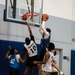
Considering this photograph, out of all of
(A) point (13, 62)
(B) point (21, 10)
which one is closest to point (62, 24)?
(B) point (21, 10)

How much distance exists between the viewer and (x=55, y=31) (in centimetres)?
866

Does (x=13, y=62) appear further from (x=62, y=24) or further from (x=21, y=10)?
(x=62, y=24)

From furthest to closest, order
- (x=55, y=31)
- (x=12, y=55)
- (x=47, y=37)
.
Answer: (x=55, y=31), (x=12, y=55), (x=47, y=37)

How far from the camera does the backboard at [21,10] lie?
20.9ft

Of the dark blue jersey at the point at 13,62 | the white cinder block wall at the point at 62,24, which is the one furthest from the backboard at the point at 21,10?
the dark blue jersey at the point at 13,62

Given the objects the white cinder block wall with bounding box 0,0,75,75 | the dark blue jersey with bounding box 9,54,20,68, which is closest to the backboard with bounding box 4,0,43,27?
the white cinder block wall with bounding box 0,0,75,75

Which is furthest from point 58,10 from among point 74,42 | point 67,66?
point 67,66

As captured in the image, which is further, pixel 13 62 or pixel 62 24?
pixel 62 24

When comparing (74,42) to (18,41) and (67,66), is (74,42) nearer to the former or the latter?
(67,66)

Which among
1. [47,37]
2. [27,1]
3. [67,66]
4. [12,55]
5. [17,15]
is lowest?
[67,66]

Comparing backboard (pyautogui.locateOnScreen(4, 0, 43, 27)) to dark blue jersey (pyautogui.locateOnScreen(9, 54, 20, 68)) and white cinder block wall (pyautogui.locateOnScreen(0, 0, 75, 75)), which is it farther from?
dark blue jersey (pyautogui.locateOnScreen(9, 54, 20, 68))

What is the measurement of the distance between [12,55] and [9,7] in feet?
4.82

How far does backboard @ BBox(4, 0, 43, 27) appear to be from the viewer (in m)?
6.37

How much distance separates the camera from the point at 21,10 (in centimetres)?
Result: 685
